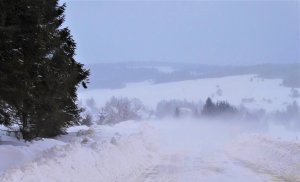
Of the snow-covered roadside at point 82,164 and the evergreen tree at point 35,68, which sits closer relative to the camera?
the snow-covered roadside at point 82,164

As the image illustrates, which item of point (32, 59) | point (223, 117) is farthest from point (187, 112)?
point (32, 59)

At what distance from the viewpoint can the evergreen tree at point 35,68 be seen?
15.3 m

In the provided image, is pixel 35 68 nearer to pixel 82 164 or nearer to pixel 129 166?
pixel 82 164

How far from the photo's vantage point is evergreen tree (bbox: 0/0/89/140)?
15.3 meters

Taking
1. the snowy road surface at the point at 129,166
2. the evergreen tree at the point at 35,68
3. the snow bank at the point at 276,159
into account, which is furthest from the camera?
the snow bank at the point at 276,159

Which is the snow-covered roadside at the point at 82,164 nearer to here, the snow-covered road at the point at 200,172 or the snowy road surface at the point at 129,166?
the snowy road surface at the point at 129,166

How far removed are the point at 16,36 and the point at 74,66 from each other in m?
5.09

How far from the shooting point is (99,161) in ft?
55.4

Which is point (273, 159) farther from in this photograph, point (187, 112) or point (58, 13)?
point (187, 112)

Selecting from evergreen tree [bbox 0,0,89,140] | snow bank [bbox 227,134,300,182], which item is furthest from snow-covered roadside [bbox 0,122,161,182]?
snow bank [bbox 227,134,300,182]

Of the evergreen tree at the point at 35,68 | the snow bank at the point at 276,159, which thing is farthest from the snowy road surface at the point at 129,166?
the evergreen tree at the point at 35,68

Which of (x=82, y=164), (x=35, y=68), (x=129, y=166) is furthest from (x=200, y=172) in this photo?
(x=35, y=68)

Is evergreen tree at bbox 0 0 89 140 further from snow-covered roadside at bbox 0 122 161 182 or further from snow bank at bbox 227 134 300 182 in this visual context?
snow bank at bbox 227 134 300 182

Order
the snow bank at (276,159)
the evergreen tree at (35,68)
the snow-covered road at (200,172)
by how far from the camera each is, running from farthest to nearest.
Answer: the snow bank at (276,159) < the evergreen tree at (35,68) < the snow-covered road at (200,172)
